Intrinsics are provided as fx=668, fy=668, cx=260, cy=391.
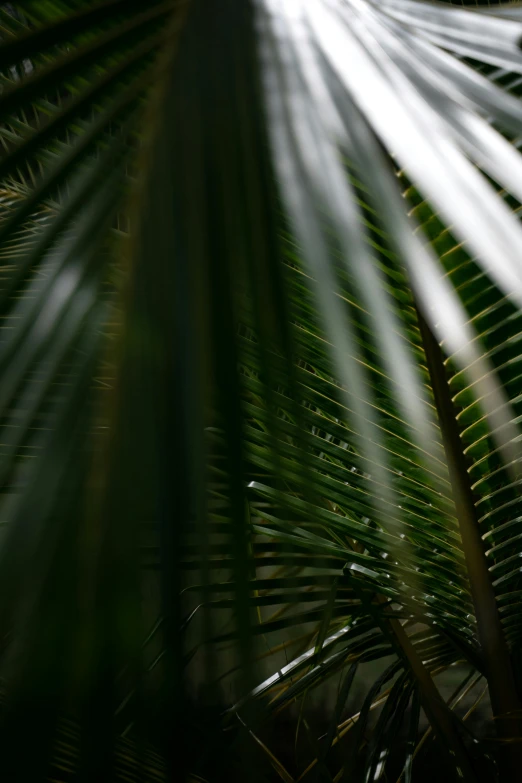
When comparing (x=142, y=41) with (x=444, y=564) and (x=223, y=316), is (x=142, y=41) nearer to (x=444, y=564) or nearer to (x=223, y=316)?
(x=223, y=316)

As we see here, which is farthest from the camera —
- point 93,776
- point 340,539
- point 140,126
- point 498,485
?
point 340,539

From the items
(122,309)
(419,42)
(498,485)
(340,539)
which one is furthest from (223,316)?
(340,539)

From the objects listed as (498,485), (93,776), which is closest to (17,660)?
(93,776)

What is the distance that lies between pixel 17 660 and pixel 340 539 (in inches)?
29.5

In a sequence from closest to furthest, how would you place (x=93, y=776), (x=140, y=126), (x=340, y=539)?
1. (x=93, y=776)
2. (x=140, y=126)
3. (x=340, y=539)

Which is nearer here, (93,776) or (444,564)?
(93,776)

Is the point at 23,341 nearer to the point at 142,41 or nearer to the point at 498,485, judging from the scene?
the point at 142,41

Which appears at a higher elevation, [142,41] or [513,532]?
[142,41]

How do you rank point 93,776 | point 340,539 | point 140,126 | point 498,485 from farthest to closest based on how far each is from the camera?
point 340,539
point 498,485
point 140,126
point 93,776

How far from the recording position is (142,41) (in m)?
0.27

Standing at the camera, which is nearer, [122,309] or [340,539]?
[122,309]

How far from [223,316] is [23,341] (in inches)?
2.3

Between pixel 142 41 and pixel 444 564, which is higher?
pixel 142 41

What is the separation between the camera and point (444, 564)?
0.65 metres
